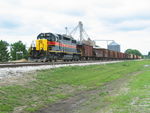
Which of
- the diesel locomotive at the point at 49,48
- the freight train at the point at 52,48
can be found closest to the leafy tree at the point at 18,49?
the freight train at the point at 52,48

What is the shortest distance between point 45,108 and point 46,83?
17.9ft

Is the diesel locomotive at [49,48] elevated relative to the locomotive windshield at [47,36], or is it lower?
lower

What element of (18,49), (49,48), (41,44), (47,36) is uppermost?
(18,49)

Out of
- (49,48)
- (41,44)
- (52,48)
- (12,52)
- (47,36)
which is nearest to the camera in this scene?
(41,44)

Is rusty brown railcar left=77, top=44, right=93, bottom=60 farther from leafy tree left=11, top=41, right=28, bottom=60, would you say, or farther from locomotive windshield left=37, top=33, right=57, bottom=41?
leafy tree left=11, top=41, right=28, bottom=60

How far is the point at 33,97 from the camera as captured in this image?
1206cm

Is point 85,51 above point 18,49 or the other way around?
the other way around

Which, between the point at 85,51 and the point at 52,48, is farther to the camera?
the point at 85,51

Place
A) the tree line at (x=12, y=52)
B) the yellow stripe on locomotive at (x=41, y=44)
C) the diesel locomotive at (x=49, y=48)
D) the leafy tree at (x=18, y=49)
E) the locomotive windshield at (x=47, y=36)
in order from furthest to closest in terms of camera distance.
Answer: the leafy tree at (x=18, y=49) → the tree line at (x=12, y=52) → the locomotive windshield at (x=47, y=36) → the yellow stripe on locomotive at (x=41, y=44) → the diesel locomotive at (x=49, y=48)

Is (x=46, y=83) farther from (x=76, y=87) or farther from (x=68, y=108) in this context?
(x=68, y=108)

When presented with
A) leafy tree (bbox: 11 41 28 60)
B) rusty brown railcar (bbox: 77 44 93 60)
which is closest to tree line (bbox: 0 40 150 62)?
leafy tree (bbox: 11 41 28 60)

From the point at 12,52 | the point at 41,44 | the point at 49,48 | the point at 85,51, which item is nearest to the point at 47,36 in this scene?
the point at 41,44

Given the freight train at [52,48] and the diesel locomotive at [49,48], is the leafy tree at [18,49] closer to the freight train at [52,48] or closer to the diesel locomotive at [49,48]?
the freight train at [52,48]

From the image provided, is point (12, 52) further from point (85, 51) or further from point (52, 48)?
point (52, 48)
